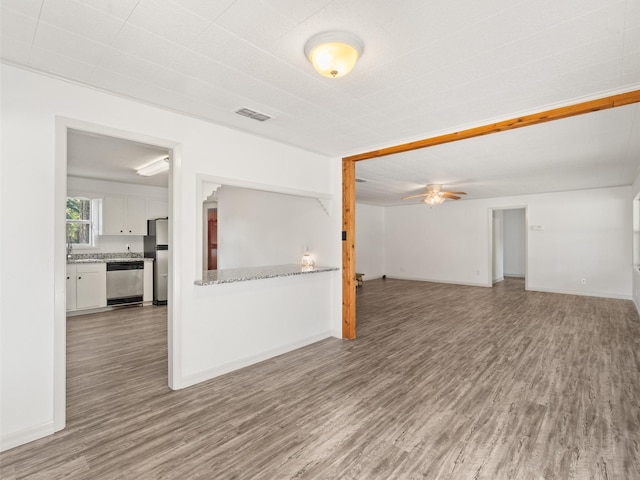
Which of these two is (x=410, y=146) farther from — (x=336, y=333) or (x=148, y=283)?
(x=148, y=283)

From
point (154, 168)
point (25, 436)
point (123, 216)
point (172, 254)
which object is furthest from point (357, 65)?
point (123, 216)

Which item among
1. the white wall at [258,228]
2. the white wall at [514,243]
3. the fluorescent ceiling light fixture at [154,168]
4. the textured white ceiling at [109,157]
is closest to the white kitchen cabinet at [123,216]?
the textured white ceiling at [109,157]

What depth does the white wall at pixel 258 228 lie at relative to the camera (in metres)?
5.75

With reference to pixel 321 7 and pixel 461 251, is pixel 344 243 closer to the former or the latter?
pixel 321 7

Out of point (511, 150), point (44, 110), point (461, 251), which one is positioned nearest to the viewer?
point (44, 110)

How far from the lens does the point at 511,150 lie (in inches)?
174

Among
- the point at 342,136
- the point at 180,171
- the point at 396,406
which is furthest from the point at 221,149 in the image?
the point at 396,406

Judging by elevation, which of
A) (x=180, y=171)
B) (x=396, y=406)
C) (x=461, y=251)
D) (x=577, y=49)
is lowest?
(x=396, y=406)

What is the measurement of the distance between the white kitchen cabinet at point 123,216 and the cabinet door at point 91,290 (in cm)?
95

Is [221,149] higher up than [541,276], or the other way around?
[221,149]

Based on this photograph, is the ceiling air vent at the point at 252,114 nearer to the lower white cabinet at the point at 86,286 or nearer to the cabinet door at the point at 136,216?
the lower white cabinet at the point at 86,286

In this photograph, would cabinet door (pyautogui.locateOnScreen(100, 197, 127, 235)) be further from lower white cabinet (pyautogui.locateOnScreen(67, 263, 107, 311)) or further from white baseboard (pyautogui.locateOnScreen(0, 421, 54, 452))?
white baseboard (pyautogui.locateOnScreen(0, 421, 54, 452))

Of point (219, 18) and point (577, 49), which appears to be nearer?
point (219, 18)

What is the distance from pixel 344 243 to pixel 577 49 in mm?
3035
